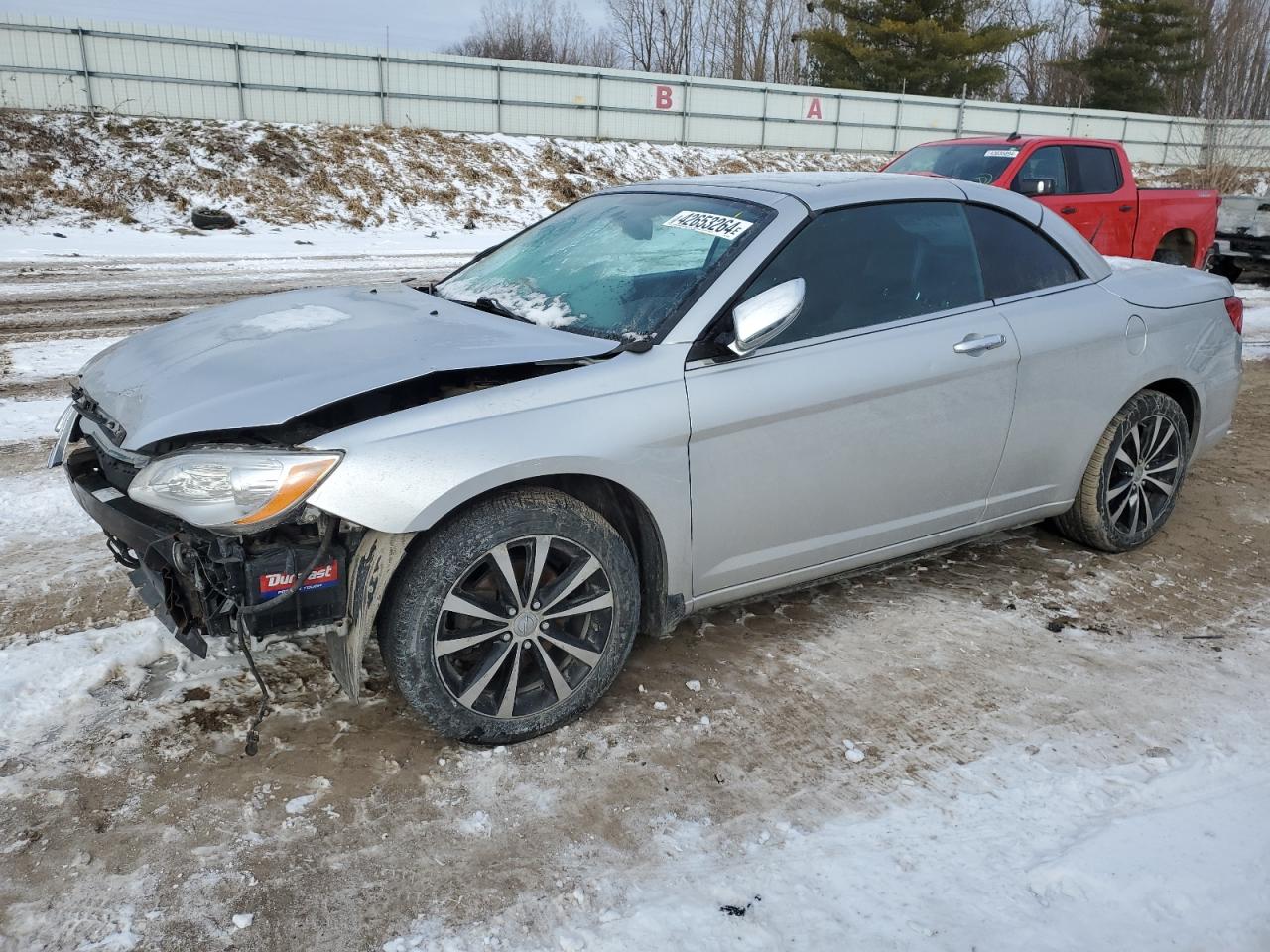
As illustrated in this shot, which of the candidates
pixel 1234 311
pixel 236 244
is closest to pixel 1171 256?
pixel 1234 311

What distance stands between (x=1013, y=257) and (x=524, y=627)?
2.56m

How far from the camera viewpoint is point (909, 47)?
4066 centimetres

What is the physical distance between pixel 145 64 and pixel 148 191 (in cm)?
473

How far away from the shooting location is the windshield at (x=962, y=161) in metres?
10.0

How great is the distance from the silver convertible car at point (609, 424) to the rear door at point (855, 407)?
0.04 feet

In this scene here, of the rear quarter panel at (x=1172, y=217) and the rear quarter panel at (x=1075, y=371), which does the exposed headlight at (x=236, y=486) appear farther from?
the rear quarter panel at (x=1172, y=217)

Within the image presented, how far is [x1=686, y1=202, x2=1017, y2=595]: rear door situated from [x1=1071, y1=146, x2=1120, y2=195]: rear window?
297 inches

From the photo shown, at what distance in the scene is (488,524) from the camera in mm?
2787

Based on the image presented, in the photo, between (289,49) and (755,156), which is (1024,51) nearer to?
(755,156)

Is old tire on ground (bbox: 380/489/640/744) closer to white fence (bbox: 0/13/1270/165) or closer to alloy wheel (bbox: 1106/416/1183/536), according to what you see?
alloy wheel (bbox: 1106/416/1183/536)

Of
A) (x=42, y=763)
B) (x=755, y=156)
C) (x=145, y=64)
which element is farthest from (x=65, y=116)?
(x=42, y=763)

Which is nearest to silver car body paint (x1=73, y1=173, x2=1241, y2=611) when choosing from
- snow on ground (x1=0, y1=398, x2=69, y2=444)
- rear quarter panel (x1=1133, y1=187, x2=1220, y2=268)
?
snow on ground (x1=0, y1=398, x2=69, y2=444)

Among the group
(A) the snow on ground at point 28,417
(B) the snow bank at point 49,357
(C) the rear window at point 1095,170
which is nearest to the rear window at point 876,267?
(A) the snow on ground at point 28,417

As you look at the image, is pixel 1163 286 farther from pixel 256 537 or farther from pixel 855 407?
pixel 256 537
